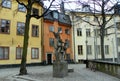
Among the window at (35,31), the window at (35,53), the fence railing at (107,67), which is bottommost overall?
A: the fence railing at (107,67)

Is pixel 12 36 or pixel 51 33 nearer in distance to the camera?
pixel 12 36

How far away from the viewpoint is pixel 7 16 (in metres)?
33.5

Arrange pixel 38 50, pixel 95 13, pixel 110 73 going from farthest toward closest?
pixel 38 50 < pixel 95 13 < pixel 110 73

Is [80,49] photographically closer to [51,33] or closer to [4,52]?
[51,33]

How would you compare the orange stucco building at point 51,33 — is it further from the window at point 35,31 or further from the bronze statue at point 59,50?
the bronze statue at point 59,50

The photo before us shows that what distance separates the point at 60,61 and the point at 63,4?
5.71 metres

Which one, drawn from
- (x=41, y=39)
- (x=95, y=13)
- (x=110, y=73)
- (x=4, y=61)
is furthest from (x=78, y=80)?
(x=41, y=39)

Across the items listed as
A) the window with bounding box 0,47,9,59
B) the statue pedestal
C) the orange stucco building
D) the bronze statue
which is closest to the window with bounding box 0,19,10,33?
the window with bounding box 0,47,9,59

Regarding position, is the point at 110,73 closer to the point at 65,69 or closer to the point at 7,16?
the point at 65,69

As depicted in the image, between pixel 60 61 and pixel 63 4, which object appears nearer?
pixel 60 61

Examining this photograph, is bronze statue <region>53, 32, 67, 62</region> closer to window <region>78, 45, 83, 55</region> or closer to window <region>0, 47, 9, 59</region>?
window <region>0, 47, 9, 59</region>

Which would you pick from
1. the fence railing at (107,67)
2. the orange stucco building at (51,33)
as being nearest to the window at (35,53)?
the orange stucco building at (51,33)

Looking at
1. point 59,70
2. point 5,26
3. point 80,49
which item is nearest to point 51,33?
point 80,49

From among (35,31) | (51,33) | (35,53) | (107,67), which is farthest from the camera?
(51,33)
